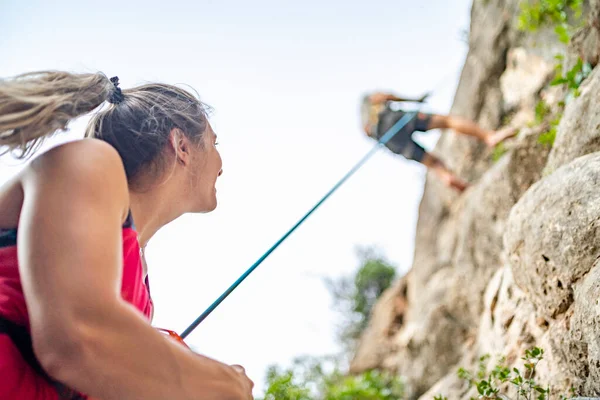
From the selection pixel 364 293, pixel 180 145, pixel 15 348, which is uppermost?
pixel 180 145

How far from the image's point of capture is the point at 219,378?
1.22 metres

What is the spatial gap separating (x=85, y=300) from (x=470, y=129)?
6.67 m

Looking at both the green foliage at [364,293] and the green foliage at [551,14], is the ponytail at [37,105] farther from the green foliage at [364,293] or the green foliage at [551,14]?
the green foliage at [364,293]

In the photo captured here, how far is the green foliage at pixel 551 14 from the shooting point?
499cm

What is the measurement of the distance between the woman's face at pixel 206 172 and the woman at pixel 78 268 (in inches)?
7.8

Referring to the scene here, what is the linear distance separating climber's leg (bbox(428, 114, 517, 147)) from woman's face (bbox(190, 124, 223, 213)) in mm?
5355

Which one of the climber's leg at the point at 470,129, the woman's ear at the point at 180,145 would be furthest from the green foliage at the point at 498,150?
the woman's ear at the point at 180,145

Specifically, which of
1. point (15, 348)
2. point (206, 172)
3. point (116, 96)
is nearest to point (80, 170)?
point (15, 348)

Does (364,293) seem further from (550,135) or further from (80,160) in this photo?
(80,160)

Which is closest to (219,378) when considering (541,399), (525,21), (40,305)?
(40,305)

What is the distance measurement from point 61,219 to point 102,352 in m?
→ 0.26

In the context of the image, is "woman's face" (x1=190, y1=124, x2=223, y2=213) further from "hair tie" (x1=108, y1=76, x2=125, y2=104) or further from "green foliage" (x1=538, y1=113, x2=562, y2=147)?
"green foliage" (x1=538, y1=113, x2=562, y2=147)

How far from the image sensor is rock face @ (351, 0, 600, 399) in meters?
2.45

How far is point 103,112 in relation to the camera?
5.24 feet
